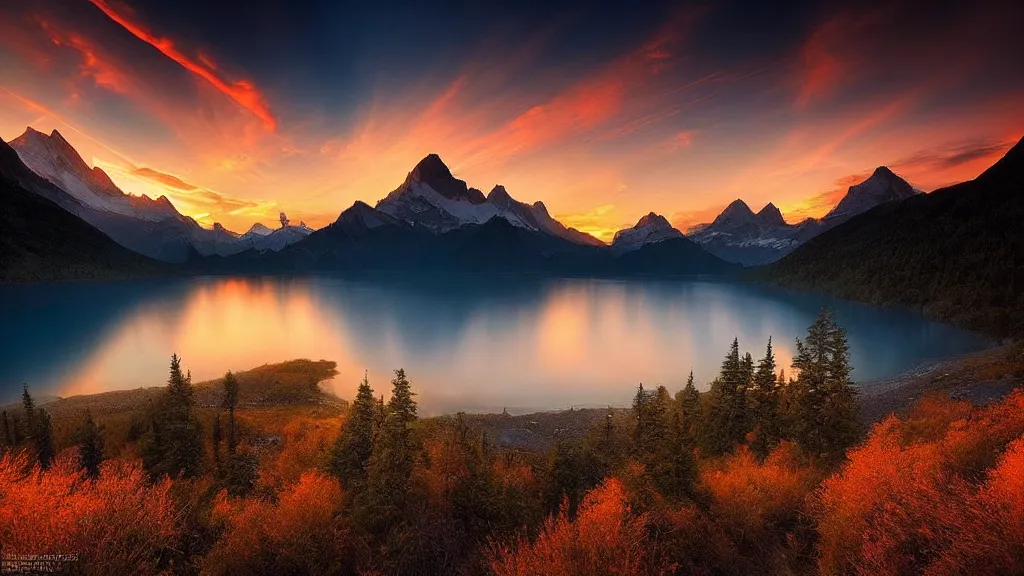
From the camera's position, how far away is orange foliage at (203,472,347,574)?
19281mm

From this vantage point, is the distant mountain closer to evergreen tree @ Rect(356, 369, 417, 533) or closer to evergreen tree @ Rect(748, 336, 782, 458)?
evergreen tree @ Rect(748, 336, 782, 458)

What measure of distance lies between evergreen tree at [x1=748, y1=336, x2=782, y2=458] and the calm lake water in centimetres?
2621

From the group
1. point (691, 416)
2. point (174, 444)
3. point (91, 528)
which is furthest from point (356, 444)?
point (691, 416)

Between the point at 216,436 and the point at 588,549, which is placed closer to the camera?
the point at 588,549

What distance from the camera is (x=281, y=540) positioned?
20094 mm

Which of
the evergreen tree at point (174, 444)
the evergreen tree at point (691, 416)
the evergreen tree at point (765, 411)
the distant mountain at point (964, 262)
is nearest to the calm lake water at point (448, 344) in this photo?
the distant mountain at point (964, 262)

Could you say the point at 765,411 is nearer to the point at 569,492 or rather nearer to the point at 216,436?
the point at 569,492

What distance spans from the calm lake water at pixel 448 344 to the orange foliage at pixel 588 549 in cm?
3736

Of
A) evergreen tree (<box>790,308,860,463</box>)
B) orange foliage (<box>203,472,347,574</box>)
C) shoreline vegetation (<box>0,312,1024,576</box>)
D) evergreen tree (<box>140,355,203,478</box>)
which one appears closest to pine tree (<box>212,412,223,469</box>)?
shoreline vegetation (<box>0,312,1024,576</box>)

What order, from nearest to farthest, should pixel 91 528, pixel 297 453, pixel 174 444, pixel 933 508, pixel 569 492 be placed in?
pixel 91 528 → pixel 933 508 → pixel 569 492 → pixel 174 444 → pixel 297 453

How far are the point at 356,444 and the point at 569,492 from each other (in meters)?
14.4

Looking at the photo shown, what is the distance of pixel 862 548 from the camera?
17.6m

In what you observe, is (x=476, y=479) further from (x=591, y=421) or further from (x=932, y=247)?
(x=932, y=247)

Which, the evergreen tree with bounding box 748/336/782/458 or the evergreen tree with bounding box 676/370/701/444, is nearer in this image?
the evergreen tree with bounding box 748/336/782/458
